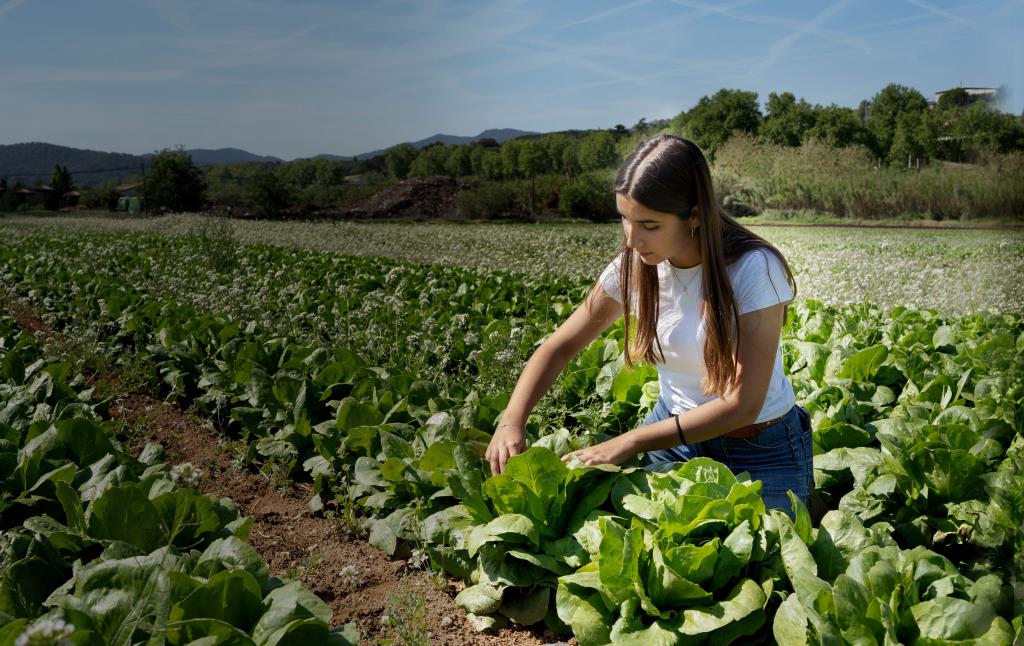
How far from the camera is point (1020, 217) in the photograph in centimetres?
126

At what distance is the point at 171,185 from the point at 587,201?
80.1 feet

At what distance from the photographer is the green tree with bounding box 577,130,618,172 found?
14.8 meters

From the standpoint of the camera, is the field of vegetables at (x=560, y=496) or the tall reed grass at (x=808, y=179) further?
the tall reed grass at (x=808, y=179)

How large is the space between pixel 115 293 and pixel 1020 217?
7148 mm

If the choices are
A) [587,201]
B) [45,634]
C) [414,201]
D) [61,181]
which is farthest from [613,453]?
[61,181]

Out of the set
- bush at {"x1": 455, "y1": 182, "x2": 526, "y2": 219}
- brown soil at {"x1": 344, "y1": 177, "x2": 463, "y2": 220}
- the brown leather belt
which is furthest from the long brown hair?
brown soil at {"x1": 344, "y1": 177, "x2": 463, "y2": 220}

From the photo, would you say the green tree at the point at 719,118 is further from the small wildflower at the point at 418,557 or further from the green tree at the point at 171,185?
the green tree at the point at 171,185

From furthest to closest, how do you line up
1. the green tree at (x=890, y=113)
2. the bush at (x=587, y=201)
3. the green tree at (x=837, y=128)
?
the bush at (x=587, y=201) < the green tree at (x=837, y=128) < the green tree at (x=890, y=113)

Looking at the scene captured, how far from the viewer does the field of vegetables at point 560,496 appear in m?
1.73

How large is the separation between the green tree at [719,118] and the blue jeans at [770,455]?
6.74m

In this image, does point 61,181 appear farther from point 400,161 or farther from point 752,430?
→ point 752,430

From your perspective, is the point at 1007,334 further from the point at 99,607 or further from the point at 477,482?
the point at 99,607

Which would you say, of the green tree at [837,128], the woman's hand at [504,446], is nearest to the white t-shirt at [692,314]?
the woman's hand at [504,446]

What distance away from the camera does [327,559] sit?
2.79 meters
